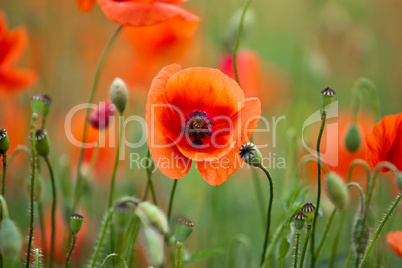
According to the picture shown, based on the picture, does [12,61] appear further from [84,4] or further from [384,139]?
[384,139]

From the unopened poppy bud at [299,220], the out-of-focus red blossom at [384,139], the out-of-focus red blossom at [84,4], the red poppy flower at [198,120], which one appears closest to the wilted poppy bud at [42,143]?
the red poppy flower at [198,120]

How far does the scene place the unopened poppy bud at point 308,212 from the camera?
115 centimetres

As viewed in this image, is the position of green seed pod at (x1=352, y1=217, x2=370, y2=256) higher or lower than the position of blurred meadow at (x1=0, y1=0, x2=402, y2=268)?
lower

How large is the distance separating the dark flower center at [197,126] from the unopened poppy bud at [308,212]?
37cm

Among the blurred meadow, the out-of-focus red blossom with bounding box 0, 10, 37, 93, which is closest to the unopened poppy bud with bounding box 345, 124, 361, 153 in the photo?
the blurred meadow

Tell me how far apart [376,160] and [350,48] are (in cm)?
195

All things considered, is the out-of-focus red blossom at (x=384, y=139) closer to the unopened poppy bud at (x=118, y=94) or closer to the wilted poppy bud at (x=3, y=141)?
the unopened poppy bud at (x=118, y=94)

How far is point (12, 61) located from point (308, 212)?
1.28 m

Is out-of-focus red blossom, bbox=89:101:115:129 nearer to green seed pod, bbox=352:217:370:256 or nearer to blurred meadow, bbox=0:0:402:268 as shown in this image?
blurred meadow, bbox=0:0:402:268

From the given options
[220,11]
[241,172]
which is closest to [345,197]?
[241,172]

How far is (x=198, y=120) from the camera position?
4.65 feet

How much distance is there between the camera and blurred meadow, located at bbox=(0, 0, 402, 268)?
6.16 ft

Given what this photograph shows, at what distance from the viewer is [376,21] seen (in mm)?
4242

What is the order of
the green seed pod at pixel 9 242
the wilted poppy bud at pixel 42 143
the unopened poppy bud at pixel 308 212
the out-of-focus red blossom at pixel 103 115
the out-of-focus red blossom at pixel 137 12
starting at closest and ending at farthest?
the green seed pod at pixel 9 242 → the unopened poppy bud at pixel 308 212 → the wilted poppy bud at pixel 42 143 → the out-of-focus red blossom at pixel 137 12 → the out-of-focus red blossom at pixel 103 115
